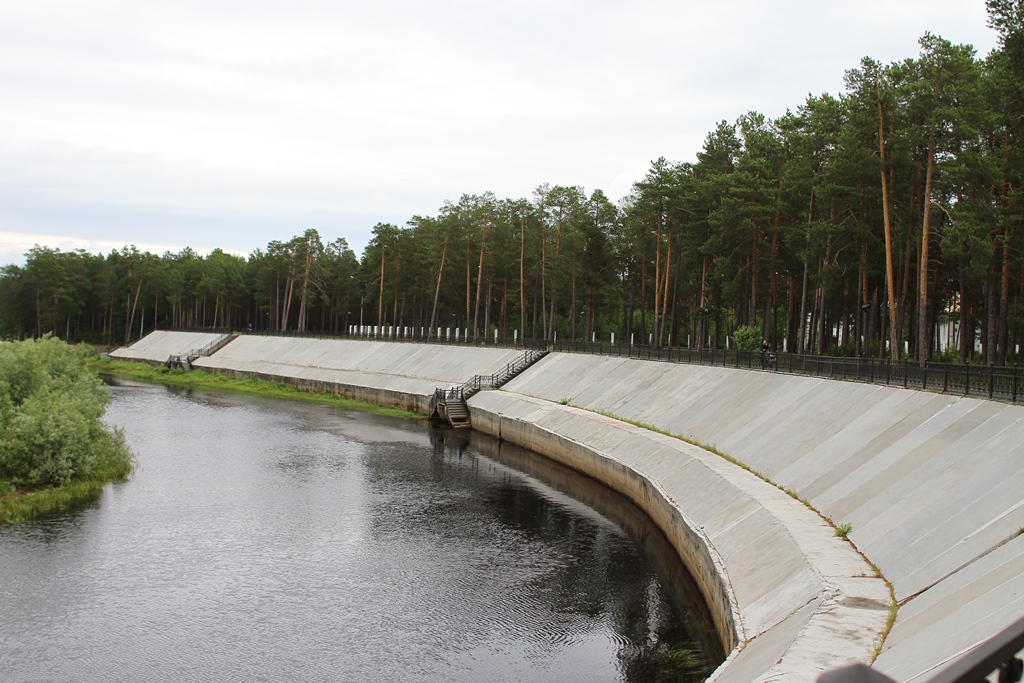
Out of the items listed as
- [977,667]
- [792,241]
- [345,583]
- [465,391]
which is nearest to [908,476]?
[345,583]

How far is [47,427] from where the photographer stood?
91.9ft

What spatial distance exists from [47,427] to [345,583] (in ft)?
46.6

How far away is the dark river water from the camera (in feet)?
50.7

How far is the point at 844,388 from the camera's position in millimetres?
26812

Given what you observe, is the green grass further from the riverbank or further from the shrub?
the riverbank

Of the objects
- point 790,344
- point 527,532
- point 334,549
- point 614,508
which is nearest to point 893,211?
point 790,344

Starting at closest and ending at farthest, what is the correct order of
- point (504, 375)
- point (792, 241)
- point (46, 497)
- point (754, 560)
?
point (754, 560), point (46, 497), point (792, 241), point (504, 375)

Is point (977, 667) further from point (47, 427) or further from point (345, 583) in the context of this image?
point (47, 427)

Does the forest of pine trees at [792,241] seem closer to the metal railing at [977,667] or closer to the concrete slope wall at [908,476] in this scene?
the concrete slope wall at [908,476]

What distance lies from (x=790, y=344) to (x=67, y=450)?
43026 mm

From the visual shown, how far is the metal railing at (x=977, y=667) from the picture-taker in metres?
2.25

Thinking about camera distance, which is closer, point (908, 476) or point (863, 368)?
point (908, 476)

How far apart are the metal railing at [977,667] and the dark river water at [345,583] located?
1315 centimetres

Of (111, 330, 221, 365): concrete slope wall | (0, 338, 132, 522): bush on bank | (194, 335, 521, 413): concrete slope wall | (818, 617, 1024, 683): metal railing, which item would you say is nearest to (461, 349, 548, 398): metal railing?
(194, 335, 521, 413): concrete slope wall
